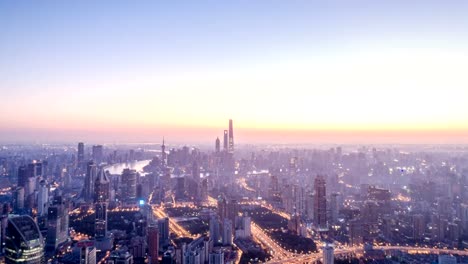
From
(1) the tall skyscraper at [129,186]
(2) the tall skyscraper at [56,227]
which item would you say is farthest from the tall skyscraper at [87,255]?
(1) the tall skyscraper at [129,186]

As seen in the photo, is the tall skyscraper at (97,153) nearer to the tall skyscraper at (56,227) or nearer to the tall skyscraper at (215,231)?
the tall skyscraper at (56,227)

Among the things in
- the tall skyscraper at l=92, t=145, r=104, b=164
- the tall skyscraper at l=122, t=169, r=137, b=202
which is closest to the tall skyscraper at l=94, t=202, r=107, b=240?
the tall skyscraper at l=122, t=169, r=137, b=202

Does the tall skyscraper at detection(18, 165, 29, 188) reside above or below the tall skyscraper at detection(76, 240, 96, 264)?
above

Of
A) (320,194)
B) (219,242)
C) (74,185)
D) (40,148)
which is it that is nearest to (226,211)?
(219,242)

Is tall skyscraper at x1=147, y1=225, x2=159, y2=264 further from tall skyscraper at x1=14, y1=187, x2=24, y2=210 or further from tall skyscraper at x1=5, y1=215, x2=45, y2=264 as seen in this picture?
tall skyscraper at x1=14, y1=187, x2=24, y2=210

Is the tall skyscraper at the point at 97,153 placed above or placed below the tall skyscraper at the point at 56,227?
above
